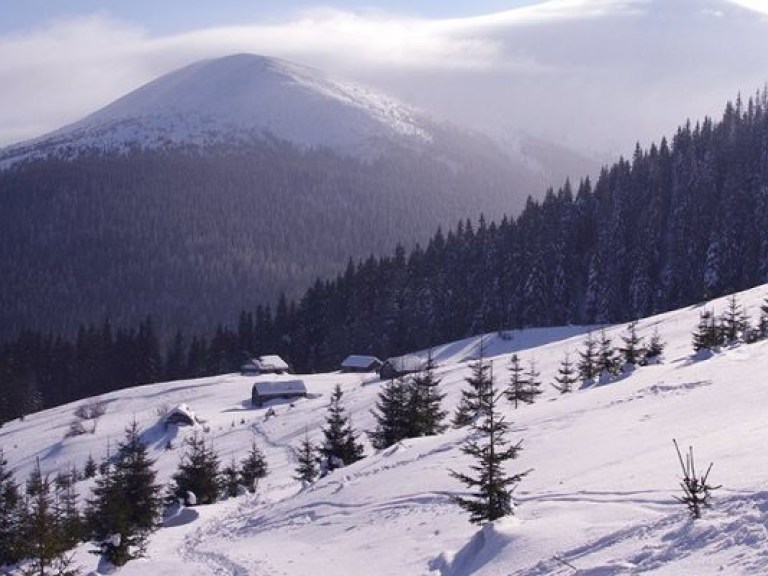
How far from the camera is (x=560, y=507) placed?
711 inches

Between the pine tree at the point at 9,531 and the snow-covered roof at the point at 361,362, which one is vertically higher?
the pine tree at the point at 9,531

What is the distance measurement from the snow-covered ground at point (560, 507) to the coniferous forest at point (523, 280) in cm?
8268

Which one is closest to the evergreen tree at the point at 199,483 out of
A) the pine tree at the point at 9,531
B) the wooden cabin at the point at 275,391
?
the pine tree at the point at 9,531

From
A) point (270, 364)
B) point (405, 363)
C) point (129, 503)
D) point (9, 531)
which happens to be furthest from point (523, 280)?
point (9, 531)

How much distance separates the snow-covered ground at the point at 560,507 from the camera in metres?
13.4

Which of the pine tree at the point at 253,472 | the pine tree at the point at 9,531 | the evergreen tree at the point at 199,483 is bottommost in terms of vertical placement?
the pine tree at the point at 253,472

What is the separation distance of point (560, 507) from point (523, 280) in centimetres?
11151

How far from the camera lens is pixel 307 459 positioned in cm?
4438

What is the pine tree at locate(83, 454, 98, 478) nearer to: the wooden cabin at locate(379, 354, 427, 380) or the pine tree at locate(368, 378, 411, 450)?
the pine tree at locate(368, 378, 411, 450)

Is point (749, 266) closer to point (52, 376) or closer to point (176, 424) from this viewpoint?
point (176, 424)

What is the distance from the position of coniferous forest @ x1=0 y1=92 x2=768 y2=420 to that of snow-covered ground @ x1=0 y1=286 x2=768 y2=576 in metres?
82.7

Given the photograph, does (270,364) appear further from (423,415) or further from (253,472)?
(423,415)

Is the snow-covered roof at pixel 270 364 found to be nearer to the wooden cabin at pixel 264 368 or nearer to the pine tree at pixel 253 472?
the wooden cabin at pixel 264 368

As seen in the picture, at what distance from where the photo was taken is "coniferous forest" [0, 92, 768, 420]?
4771 inches
